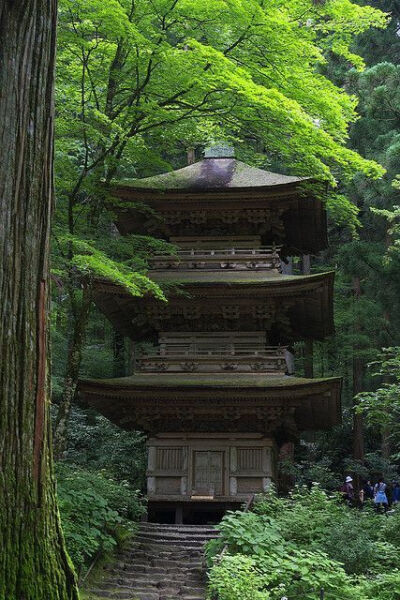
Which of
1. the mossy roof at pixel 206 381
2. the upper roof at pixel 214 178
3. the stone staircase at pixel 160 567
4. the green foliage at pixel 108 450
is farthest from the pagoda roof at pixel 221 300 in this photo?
the stone staircase at pixel 160 567

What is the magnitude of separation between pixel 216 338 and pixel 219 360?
778 millimetres

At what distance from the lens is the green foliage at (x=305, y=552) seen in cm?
771

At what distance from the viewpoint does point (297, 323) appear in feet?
53.8

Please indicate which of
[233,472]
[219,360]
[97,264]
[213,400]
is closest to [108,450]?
[233,472]

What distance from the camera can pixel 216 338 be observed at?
596 inches

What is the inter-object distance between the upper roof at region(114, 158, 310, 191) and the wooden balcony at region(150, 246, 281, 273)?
5.05ft

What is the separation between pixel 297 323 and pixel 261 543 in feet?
26.1

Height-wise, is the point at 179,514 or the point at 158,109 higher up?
the point at 158,109

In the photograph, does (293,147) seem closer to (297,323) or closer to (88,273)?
(88,273)

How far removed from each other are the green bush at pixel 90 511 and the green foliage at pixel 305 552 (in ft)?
5.81

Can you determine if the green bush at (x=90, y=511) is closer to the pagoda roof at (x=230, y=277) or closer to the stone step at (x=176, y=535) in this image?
the stone step at (x=176, y=535)

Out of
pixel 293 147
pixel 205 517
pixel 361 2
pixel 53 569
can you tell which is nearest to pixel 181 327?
pixel 205 517

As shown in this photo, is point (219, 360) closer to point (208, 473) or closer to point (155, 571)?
point (208, 473)

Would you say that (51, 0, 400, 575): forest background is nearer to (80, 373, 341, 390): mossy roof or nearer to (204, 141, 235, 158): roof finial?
(80, 373, 341, 390): mossy roof
